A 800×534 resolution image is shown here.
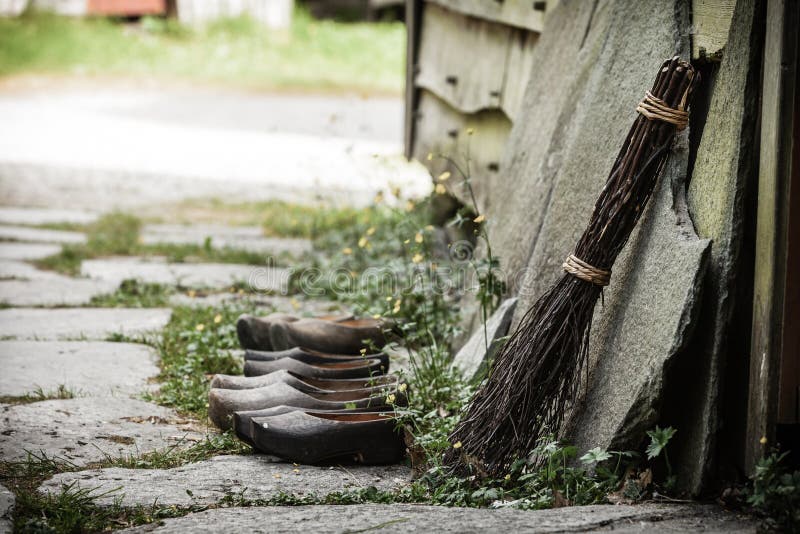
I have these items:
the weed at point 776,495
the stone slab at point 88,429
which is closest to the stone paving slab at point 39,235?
the stone slab at point 88,429

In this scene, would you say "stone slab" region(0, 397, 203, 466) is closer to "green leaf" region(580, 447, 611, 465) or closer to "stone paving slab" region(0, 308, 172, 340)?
"stone paving slab" region(0, 308, 172, 340)

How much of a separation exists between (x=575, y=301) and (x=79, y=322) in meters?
2.31

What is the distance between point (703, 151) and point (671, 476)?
78 cm

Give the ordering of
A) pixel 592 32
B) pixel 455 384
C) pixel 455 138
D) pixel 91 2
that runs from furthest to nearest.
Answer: pixel 91 2 → pixel 455 138 → pixel 592 32 → pixel 455 384

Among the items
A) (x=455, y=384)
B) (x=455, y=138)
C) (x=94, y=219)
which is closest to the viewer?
(x=455, y=384)

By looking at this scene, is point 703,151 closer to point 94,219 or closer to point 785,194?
point 785,194

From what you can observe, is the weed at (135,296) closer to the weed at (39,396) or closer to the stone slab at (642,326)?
the weed at (39,396)

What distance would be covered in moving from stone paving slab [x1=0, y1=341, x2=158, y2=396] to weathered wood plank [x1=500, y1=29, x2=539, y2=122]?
187cm

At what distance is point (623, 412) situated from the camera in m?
2.28

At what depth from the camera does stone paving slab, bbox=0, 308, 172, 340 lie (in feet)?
12.4

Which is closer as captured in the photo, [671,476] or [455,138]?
[671,476]

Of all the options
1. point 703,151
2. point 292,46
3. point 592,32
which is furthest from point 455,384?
point 292,46

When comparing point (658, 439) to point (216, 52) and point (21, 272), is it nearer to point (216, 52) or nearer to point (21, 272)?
point (21, 272)

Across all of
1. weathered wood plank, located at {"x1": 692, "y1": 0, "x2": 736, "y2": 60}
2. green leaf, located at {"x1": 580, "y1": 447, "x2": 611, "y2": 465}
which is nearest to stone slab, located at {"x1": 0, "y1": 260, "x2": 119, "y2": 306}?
green leaf, located at {"x1": 580, "y1": 447, "x2": 611, "y2": 465}
